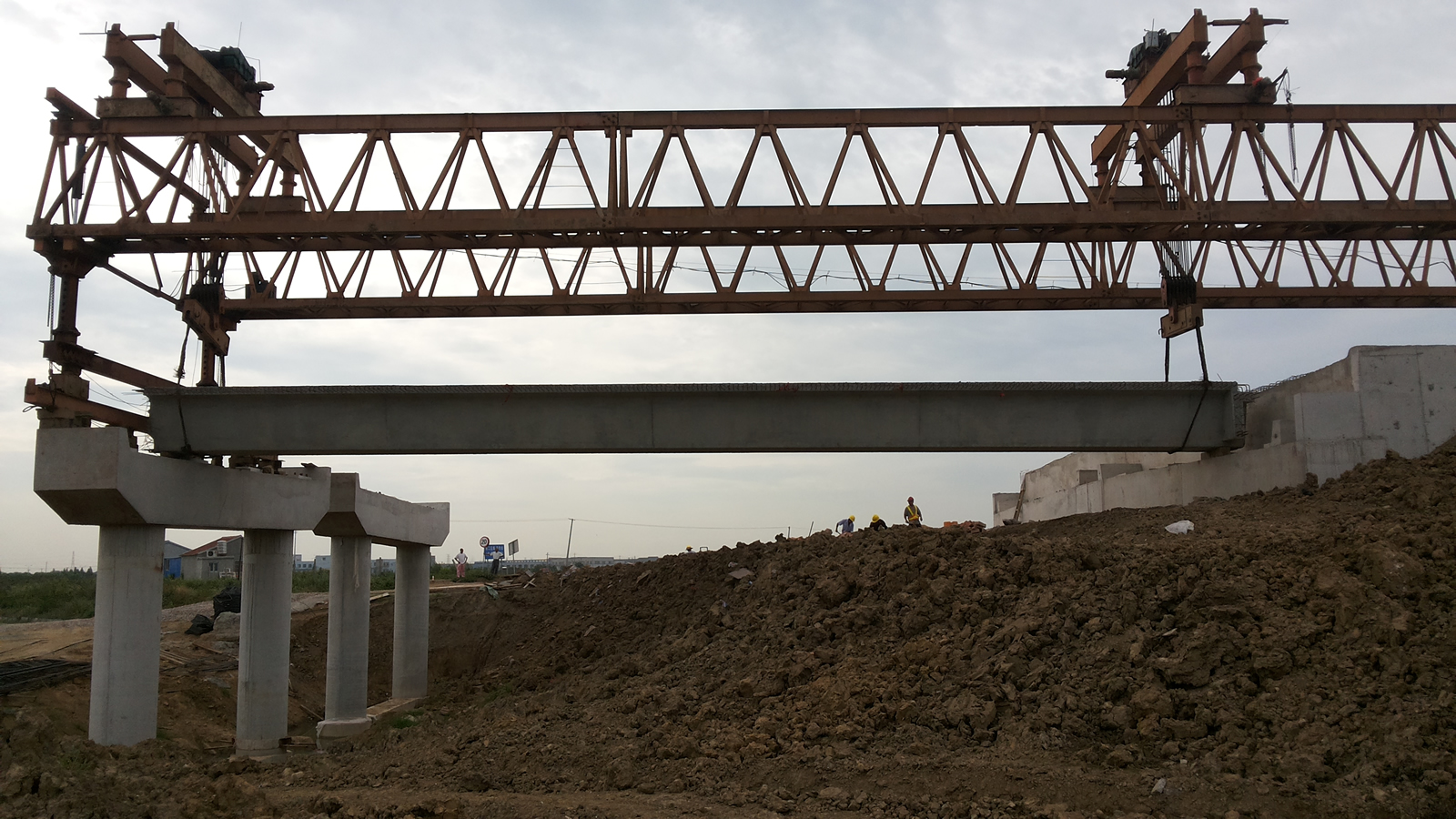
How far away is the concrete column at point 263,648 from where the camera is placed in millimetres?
18828

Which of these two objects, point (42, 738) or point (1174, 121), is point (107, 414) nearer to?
point (42, 738)

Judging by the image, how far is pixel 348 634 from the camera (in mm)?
21672

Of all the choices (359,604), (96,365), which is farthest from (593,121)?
(359,604)

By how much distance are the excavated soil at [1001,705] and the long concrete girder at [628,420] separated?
192cm

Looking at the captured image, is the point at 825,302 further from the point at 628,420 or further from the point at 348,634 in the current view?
the point at 348,634

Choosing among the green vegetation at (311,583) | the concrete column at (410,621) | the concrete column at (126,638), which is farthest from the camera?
the green vegetation at (311,583)

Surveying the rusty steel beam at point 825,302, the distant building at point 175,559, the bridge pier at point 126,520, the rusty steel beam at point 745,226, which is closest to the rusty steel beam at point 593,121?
the rusty steel beam at point 745,226

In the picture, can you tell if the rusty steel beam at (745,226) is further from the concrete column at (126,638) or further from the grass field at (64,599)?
the grass field at (64,599)

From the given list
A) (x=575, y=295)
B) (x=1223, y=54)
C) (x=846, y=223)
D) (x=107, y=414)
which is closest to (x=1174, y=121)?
(x=1223, y=54)

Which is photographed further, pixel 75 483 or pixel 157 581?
pixel 157 581

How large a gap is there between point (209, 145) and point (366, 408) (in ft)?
17.7

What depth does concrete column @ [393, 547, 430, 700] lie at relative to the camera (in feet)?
79.7

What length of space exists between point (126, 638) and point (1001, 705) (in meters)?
12.4

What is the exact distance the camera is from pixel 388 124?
56.7ft
